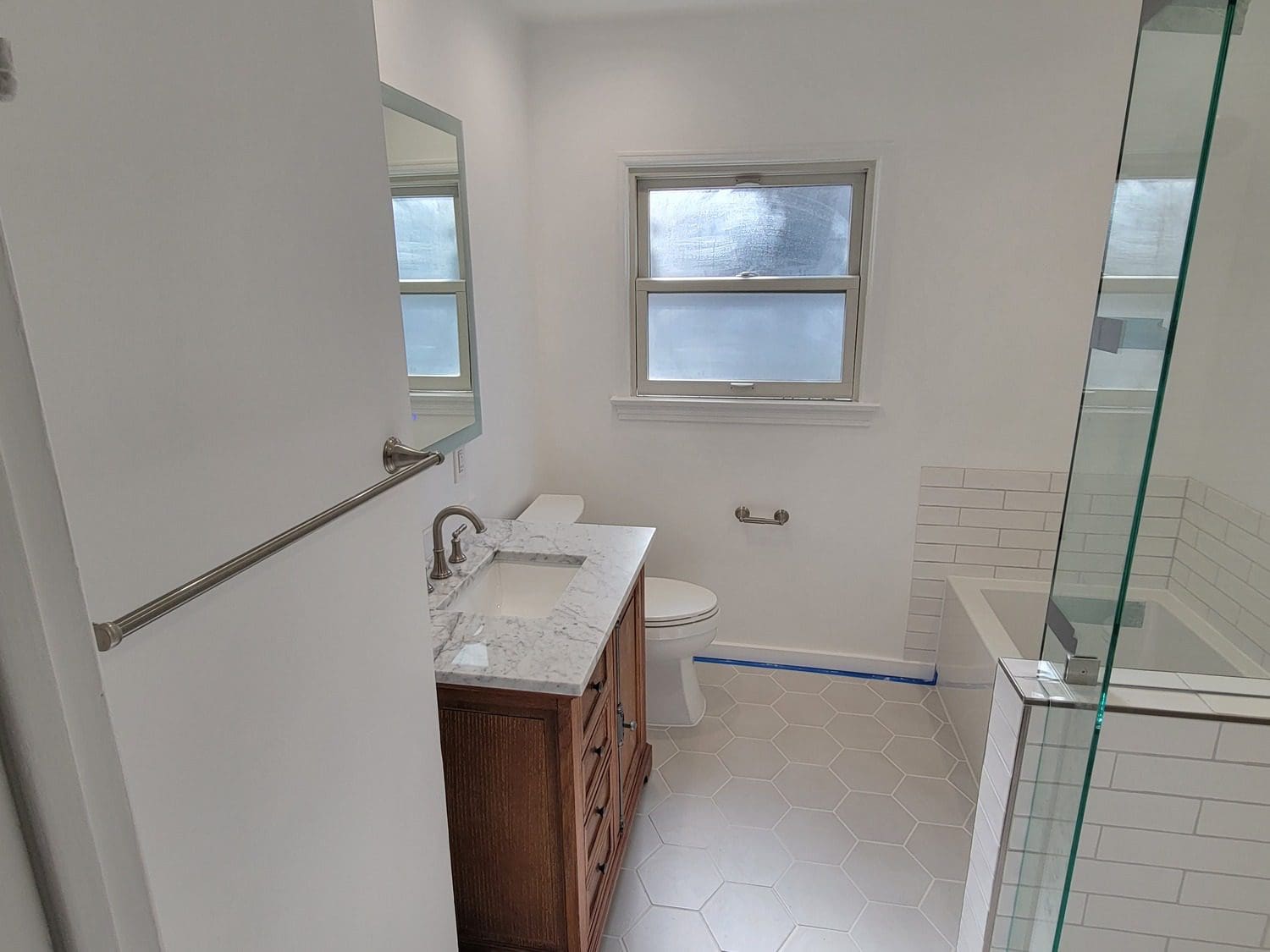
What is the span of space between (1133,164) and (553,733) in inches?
52.5

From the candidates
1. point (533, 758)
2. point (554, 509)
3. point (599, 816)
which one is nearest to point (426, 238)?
point (554, 509)

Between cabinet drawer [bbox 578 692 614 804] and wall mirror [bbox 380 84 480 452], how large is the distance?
0.82 m

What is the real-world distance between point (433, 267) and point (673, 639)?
140cm

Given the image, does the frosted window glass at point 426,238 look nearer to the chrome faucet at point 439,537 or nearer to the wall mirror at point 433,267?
the wall mirror at point 433,267

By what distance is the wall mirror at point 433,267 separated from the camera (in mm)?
1795

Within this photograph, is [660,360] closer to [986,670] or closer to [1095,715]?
[986,670]

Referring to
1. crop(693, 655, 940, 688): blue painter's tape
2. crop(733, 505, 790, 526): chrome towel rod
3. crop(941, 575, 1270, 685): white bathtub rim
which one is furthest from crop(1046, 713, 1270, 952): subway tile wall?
crop(733, 505, 790, 526): chrome towel rod

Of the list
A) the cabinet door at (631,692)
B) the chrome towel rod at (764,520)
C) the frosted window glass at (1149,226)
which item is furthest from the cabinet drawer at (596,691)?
the chrome towel rod at (764,520)

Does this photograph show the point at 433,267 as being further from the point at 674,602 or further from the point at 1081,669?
the point at 1081,669

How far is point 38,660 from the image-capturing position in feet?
1.79

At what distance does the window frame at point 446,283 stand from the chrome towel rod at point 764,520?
124cm

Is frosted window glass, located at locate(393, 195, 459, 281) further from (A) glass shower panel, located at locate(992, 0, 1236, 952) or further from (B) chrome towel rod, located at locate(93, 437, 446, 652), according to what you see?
(A) glass shower panel, located at locate(992, 0, 1236, 952)

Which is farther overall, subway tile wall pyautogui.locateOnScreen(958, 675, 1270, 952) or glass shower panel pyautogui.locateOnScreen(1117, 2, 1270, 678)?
glass shower panel pyautogui.locateOnScreen(1117, 2, 1270, 678)

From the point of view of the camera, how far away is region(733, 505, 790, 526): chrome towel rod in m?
2.92
